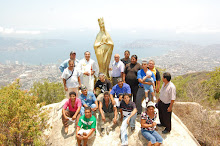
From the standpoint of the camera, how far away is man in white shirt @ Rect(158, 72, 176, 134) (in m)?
4.89

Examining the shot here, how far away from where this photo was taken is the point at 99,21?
760 cm

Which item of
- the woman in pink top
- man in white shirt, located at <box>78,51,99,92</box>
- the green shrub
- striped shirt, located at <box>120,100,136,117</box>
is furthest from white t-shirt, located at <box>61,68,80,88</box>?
the green shrub

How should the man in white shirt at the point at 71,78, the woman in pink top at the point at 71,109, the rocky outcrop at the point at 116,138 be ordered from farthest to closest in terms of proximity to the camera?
1. the man in white shirt at the point at 71,78
2. the woman in pink top at the point at 71,109
3. the rocky outcrop at the point at 116,138

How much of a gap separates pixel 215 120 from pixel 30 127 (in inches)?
394

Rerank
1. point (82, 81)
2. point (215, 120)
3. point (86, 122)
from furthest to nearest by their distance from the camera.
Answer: point (215, 120) → point (82, 81) → point (86, 122)

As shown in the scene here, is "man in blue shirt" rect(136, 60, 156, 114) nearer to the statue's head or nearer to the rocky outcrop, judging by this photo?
the rocky outcrop

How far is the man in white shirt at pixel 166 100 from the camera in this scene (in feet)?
16.0

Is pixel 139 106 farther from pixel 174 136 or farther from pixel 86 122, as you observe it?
pixel 86 122

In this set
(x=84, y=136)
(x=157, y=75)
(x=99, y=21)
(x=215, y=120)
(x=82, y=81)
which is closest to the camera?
(x=84, y=136)

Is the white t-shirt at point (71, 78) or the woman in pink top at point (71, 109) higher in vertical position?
the white t-shirt at point (71, 78)

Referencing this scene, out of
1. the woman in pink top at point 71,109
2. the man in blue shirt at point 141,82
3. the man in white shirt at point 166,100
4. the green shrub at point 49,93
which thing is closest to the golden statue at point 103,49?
the man in blue shirt at point 141,82

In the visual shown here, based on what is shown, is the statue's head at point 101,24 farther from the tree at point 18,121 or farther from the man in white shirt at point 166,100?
the tree at point 18,121

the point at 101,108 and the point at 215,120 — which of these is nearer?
the point at 101,108

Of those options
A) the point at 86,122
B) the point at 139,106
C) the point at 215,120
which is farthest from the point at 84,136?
the point at 215,120
